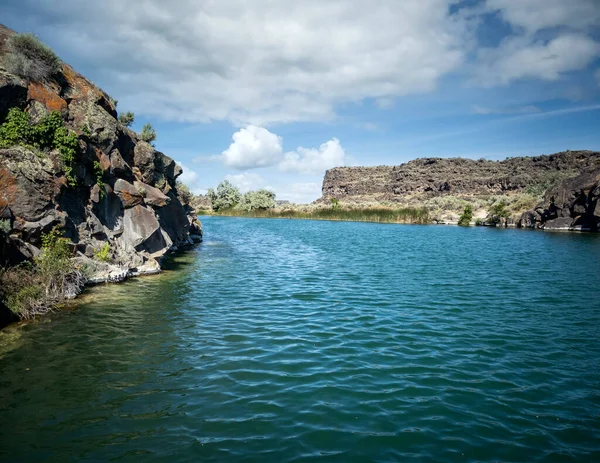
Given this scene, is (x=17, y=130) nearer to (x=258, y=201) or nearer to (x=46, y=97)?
(x=46, y=97)

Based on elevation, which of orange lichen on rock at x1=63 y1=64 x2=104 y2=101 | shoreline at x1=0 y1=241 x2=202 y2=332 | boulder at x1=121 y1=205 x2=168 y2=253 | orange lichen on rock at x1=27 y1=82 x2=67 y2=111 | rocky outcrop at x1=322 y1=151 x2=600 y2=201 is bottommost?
shoreline at x1=0 y1=241 x2=202 y2=332

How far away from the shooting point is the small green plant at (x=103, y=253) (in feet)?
57.0

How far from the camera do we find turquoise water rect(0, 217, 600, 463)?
6.21 metres

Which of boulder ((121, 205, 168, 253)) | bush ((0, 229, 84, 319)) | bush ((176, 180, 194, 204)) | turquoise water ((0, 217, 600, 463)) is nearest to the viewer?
turquoise water ((0, 217, 600, 463))

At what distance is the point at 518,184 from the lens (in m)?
128

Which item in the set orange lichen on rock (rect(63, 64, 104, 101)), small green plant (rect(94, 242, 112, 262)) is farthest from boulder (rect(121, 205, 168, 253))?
orange lichen on rock (rect(63, 64, 104, 101))

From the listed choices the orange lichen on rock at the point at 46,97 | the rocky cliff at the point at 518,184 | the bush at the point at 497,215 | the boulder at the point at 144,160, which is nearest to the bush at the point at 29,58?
the orange lichen on rock at the point at 46,97

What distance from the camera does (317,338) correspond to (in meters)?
11.2

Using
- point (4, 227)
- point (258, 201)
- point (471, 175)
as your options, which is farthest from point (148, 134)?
point (471, 175)

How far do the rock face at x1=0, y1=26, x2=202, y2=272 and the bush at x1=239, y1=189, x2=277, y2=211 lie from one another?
81.0m

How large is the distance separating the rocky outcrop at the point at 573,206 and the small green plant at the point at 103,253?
2292 inches

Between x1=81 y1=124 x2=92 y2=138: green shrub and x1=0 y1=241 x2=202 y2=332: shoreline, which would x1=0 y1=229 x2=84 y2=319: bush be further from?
x1=81 y1=124 x2=92 y2=138: green shrub

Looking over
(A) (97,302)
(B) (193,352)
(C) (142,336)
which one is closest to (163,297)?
(A) (97,302)

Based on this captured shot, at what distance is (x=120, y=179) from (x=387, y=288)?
1475 centimetres
